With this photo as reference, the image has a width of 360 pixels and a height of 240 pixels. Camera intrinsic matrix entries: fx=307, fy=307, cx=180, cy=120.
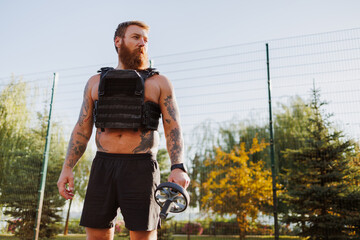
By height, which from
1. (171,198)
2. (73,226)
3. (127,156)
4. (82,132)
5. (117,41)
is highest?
(117,41)

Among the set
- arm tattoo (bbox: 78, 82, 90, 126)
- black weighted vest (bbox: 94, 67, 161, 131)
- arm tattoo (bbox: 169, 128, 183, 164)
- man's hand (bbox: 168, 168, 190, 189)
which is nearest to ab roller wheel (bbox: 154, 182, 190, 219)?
man's hand (bbox: 168, 168, 190, 189)

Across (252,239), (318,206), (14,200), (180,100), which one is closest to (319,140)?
(318,206)

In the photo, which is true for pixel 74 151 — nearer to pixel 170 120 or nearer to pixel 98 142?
pixel 98 142

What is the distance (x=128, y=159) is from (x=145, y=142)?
14 centimetres

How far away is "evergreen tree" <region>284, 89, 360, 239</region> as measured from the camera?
616 centimetres

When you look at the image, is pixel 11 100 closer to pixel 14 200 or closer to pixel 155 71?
pixel 14 200

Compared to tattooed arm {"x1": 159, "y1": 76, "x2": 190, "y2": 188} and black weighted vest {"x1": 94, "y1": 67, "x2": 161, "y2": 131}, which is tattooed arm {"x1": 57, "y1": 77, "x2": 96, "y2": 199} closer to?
black weighted vest {"x1": 94, "y1": 67, "x2": 161, "y2": 131}

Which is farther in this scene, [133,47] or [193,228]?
[193,228]

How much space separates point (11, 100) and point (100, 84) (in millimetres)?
8750

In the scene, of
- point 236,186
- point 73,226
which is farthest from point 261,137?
point 73,226

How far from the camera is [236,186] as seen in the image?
7230 millimetres

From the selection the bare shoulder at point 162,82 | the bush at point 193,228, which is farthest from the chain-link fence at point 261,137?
the bare shoulder at point 162,82

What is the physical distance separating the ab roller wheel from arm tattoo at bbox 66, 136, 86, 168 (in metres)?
0.73

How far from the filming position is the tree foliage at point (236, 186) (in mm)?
6641
